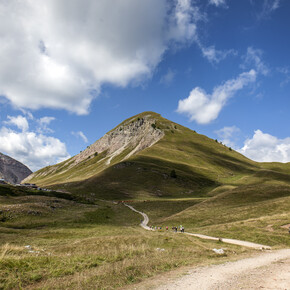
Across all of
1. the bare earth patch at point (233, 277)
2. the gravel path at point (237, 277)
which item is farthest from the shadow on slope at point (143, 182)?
the bare earth patch at point (233, 277)

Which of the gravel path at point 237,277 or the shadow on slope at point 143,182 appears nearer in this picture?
the gravel path at point 237,277

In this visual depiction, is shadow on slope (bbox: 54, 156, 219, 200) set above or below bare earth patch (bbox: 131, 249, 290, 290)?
above

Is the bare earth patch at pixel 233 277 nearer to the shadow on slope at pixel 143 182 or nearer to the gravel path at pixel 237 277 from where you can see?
the gravel path at pixel 237 277

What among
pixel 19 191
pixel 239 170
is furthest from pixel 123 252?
pixel 239 170

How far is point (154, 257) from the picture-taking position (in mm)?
17609

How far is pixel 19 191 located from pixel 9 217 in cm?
4198

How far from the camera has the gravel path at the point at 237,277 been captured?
10812mm

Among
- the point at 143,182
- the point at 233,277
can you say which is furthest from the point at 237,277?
the point at 143,182

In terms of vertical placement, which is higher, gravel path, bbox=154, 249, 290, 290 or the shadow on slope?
the shadow on slope

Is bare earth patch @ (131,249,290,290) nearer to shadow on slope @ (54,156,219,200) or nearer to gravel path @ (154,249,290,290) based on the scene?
A: gravel path @ (154,249,290,290)

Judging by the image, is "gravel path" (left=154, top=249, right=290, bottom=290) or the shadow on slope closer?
"gravel path" (left=154, top=249, right=290, bottom=290)

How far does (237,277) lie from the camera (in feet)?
40.0

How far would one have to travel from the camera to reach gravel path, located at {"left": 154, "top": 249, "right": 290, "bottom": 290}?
35.5ft

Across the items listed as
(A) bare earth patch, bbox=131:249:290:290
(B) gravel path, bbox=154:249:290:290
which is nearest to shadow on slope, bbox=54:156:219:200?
(B) gravel path, bbox=154:249:290:290
